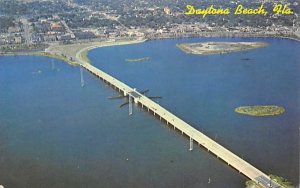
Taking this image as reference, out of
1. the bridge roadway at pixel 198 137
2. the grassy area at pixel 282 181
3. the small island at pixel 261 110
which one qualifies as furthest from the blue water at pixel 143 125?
the grassy area at pixel 282 181

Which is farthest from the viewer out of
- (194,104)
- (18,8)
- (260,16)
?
(18,8)

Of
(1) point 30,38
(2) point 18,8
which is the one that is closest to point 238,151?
(1) point 30,38

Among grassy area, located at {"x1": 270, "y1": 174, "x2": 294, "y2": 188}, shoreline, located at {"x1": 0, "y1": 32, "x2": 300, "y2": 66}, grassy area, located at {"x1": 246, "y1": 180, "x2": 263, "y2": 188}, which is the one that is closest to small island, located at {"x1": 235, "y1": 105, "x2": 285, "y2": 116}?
grassy area, located at {"x1": 270, "y1": 174, "x2": 294, "y2": 188}

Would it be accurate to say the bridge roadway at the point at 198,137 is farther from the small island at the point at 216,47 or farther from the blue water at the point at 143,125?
the small island at the point at 216,47

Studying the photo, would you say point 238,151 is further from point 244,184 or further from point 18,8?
point 18,8

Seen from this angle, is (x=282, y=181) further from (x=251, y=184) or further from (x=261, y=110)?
(x=261, y=110)

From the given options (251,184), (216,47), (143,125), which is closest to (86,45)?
(216,47)
